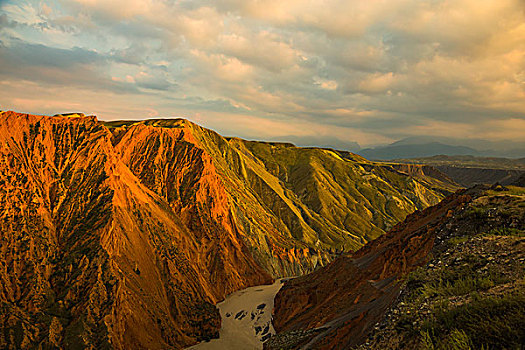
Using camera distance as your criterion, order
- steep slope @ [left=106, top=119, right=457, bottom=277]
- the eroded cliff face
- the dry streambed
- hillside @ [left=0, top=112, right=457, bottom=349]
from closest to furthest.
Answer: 1. the eroded cliff face
2. hillside @ [left=0, top=112, right=457, bottom=349]
3. the dry streambed
4. steep slope @ [left=106, top=119, right=457, bottom=277]

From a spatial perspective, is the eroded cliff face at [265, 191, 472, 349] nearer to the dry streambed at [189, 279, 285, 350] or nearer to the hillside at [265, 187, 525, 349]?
the dry streambed at [189, 279, 285, 350]


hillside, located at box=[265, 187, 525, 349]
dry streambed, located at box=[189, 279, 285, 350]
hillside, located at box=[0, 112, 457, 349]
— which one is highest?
hillside, located at box=[265, 187, 525, 349]

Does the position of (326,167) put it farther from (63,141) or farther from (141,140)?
(63,141)

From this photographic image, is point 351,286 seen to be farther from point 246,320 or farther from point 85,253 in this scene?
point 85,253

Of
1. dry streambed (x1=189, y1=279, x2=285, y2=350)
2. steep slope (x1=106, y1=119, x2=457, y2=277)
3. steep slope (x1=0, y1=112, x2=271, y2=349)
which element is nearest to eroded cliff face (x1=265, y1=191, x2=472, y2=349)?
dry streambed (x1=189, y1=279, x2=285, y2=350)

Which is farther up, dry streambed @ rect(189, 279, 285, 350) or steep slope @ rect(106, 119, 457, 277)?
steep slope @ rect(106, 119, 457, 277)

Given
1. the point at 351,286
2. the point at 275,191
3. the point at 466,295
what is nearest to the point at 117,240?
the point at 351,286
